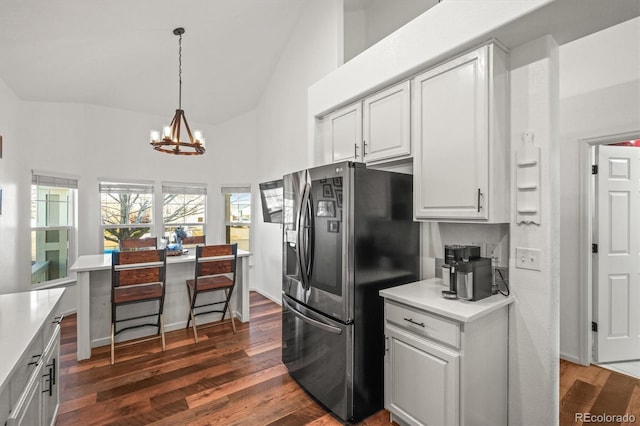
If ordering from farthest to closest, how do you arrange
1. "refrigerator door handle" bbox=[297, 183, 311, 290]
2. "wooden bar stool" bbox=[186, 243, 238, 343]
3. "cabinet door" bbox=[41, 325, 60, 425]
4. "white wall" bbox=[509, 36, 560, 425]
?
1. "wooden bar stool" bbox=[186, 243, 238, 343]
2. "refrigerator door handle" bbox=[297, 183, 311, 290]
3. "white wall" bbox=[509, 36, 560, 425]
4. "cabinet door" bbox=[41, 325, 60, 425]

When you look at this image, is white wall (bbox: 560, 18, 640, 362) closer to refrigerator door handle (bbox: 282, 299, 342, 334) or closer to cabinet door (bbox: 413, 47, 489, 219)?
cabinet door (bbox: 413, 47, 489, 219)

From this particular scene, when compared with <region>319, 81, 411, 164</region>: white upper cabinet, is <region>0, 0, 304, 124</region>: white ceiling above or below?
above

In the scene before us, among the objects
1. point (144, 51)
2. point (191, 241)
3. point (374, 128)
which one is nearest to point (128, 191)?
point (191, 241)

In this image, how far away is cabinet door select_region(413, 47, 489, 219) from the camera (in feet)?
5.98

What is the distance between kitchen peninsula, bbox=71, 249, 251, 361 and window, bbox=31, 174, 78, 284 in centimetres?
91

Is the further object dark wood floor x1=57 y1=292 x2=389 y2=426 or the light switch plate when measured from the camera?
dark wood floor x1=57 y1=292 x2=389 y2=426

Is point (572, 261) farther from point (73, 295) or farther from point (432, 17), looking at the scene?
point (73, 295)

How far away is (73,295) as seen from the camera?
164 inches

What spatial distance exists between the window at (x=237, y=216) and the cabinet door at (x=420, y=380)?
4.00 metres

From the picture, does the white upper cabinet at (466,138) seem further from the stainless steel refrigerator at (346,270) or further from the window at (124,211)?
the window at (124,211)

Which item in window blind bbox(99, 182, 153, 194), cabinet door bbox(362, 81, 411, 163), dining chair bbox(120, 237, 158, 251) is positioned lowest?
dining chair bbox(120, 237, 158, 251)

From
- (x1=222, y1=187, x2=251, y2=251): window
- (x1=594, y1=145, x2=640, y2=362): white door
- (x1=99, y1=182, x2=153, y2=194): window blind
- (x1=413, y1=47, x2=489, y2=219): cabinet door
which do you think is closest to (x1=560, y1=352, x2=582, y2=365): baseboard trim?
(x1=594, y1=145, x2=640, y2=362): white door

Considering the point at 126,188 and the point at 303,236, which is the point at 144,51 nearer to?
the point at 126,188

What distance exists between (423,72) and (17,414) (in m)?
2.71
